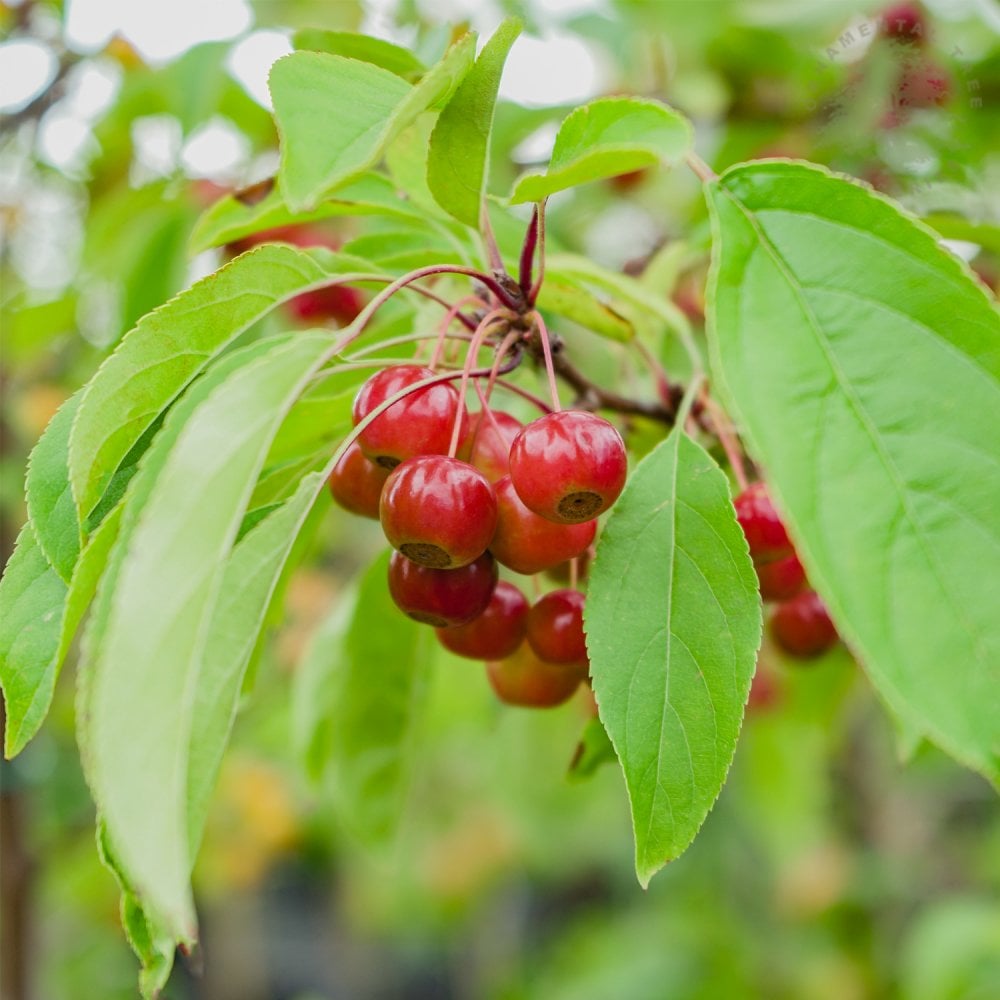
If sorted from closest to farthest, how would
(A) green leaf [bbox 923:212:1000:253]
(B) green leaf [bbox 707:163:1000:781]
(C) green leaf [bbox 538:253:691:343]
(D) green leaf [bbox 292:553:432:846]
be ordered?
(B) green leaf [bbox 707:163:1000:781]
(C) green leaf [bbox 538:253:691:343]
(A) green leaf [bbox 923:212:1000:253]
(D) green leaf [bbox 292:553:432:846]

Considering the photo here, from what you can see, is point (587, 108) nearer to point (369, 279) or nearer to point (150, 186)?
point (369, 279)

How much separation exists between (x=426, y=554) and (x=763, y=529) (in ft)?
1.10

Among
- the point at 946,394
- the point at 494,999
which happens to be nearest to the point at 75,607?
the point at 946,394

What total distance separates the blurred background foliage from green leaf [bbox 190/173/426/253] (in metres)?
0.24

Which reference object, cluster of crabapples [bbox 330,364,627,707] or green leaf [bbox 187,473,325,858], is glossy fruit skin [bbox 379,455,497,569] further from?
green leaf [bbox 187,473,325,858]

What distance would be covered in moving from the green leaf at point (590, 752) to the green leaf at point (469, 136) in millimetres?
515

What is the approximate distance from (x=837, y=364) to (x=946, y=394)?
0.25 feet

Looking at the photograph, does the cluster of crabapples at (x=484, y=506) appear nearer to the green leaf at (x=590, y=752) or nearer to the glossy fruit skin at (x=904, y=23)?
the green leaf at (x=590, y=752)

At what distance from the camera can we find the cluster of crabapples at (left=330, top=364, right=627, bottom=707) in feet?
2.80

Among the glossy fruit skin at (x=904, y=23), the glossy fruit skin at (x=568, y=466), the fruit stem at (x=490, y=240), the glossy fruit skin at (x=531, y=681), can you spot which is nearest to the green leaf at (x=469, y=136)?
the fruit stem at (x=490, y=240)

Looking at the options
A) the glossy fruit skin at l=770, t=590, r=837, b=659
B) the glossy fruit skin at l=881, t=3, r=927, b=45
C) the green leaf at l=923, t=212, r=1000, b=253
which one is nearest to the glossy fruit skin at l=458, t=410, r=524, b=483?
the glossy fruit skin at l=770, t=590, r=837, b=659

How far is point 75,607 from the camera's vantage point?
0.75 meters

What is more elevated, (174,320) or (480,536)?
(174,320)

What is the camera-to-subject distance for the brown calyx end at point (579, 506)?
2.80ft
